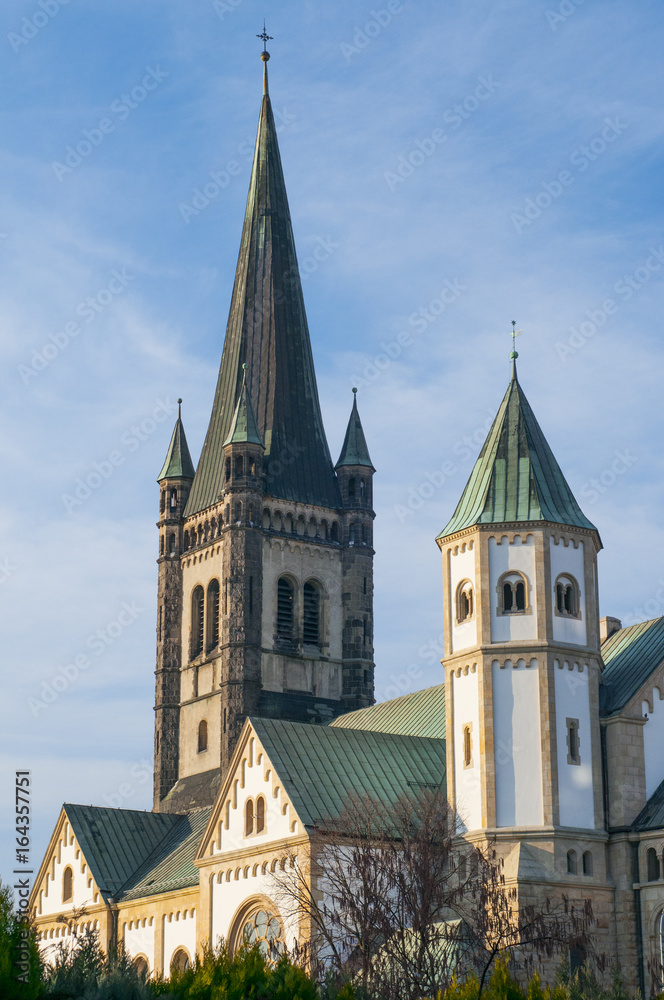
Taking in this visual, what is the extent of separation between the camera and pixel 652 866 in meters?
53.2

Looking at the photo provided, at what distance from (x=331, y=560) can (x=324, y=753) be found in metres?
31.2

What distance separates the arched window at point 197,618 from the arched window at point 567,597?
36.1 m

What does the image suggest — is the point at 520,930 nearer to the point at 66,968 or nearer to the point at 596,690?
the point at 596,690

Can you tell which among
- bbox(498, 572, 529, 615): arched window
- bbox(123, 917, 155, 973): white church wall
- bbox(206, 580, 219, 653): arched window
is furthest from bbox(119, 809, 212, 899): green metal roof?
bbox(498, 572, 529, 615): arched window

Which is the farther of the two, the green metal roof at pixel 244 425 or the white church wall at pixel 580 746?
the green metal roof at pixel 244 425

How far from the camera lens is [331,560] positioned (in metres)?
90.4

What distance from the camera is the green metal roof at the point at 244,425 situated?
3457 inches

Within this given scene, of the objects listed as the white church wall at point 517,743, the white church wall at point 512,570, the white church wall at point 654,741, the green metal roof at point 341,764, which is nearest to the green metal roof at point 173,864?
the green metal roof at point 341,764

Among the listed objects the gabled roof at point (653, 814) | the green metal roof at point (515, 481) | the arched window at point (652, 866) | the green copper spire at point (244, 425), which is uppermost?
the green copper spire at point (244, 425)

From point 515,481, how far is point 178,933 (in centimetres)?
2188

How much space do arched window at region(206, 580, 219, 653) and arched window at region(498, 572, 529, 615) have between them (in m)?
33.6

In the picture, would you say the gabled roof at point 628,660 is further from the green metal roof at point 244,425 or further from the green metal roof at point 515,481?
the green metal roof at point 244,425

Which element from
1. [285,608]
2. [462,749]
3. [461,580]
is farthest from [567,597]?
[285,608]

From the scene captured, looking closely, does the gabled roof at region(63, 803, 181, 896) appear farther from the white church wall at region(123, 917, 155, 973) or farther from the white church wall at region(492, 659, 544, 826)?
the white church wall at region(492, 659, 544, 826)
